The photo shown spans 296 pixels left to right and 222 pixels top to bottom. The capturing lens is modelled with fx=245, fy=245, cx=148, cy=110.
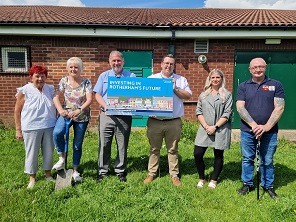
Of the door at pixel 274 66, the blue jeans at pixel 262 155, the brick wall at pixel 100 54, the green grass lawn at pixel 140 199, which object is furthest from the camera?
the door at pixel 274 66

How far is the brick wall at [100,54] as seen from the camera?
7027mm

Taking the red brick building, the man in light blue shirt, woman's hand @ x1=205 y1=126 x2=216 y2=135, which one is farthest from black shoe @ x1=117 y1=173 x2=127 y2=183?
the red brick building

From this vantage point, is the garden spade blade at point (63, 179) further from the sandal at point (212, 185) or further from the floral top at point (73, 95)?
the sandal at point (212, 185)

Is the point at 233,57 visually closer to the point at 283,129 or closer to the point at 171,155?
the point at 283,129

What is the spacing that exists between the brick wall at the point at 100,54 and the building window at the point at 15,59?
16 cm

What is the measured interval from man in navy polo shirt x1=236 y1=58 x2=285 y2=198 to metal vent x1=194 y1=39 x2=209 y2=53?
404cm

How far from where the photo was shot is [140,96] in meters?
3.56

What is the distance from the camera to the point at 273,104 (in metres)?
3.23

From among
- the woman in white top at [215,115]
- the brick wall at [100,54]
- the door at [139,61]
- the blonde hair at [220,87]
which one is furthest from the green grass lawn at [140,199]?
the door at [139,61]

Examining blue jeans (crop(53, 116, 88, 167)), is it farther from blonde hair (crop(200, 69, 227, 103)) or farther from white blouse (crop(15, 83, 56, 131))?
blonde hair (crop(200, 69, 227, 103))

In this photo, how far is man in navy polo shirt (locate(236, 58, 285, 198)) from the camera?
3.18m

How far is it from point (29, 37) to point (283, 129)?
26.6 ft

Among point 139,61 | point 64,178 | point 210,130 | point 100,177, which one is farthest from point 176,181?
point 139,61

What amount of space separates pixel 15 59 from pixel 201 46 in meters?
5.41
